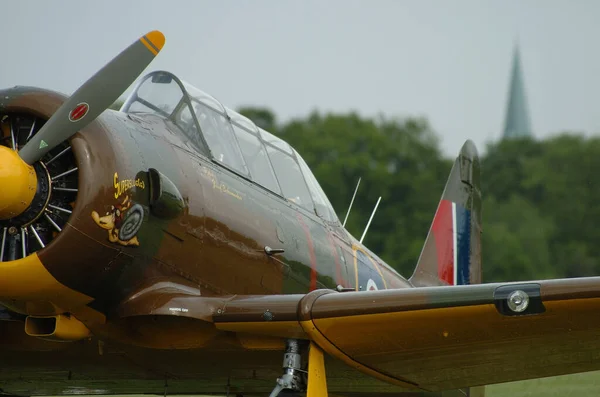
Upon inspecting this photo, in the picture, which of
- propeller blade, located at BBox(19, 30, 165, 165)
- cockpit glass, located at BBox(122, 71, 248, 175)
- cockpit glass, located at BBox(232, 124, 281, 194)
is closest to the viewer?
propeller blade, located at BBox(19, 30, 165, 165)

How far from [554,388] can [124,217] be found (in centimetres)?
713

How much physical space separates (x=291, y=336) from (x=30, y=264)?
188cm

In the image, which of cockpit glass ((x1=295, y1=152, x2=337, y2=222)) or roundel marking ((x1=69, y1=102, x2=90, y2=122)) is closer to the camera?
roundel marking ((x1=69, y1=102, x2=90, y2=122))

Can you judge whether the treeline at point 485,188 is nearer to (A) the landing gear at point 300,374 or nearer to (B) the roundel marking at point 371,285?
(B) the roundel marking at point 371,285

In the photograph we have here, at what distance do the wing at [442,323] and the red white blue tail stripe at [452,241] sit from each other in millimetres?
4396

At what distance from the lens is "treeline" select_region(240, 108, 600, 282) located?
A: 50.2 metres

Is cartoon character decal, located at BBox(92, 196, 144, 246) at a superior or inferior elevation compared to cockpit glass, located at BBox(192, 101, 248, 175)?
inferior

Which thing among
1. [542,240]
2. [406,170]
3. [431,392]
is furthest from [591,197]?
[431,392]

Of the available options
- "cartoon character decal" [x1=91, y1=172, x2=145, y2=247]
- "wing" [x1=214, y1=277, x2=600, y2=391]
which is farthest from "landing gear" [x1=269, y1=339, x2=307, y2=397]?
"cartoon character decal" [x1=91, y1=172, x2=145, y2=247]

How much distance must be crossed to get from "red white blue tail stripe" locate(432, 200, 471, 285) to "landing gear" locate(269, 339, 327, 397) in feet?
16.6

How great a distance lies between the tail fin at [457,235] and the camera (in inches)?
505

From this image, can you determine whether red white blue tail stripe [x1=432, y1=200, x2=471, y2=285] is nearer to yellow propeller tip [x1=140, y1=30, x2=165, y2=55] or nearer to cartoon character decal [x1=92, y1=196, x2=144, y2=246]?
cartoon character decal [x1=92, y1=196, x2=144, y2=246]

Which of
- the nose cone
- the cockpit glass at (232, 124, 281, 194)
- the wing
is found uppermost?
the cockpit glass at (232, 124, 281, 194)

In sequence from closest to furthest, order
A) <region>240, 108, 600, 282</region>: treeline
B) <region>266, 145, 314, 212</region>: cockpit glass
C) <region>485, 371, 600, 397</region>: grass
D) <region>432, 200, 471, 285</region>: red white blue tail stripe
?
<region>266, 145, 314, 212</region>: cockpit glass, <region>485, 371, 600, 397</region>: grass, <region>432, 200, 471, 285</region>: red white blue tail stripe, <region>240, 108, 600, 282</region>: treeline
